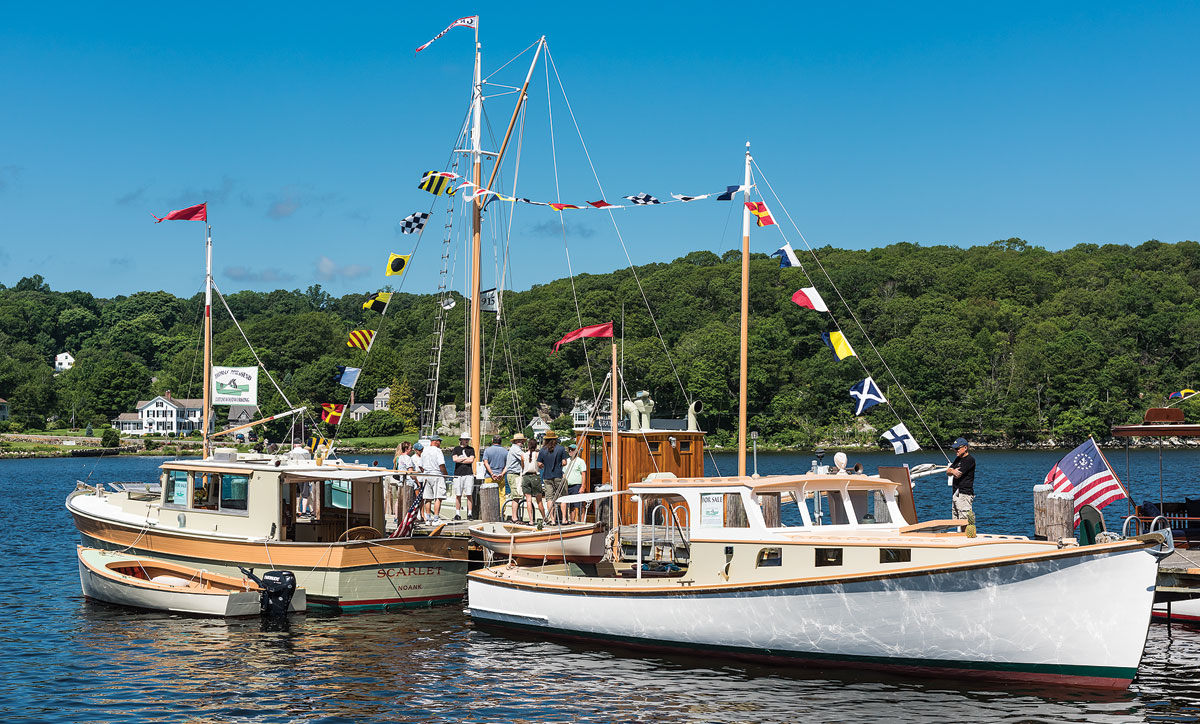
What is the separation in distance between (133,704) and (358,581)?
22.6 feet

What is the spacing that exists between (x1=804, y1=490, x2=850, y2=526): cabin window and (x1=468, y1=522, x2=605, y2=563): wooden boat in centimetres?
428

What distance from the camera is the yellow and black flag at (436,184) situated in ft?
101

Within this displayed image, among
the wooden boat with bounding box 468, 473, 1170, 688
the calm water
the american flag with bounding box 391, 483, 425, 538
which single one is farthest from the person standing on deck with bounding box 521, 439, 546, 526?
the wooden boat with bounding box 468, 473, 1170, 688

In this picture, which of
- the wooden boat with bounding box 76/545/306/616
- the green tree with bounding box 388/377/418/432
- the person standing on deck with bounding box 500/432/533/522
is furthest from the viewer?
the green tree with bounding box 388/377/418/432

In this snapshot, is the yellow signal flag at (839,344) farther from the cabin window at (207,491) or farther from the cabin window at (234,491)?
the cabin window at (207,491)

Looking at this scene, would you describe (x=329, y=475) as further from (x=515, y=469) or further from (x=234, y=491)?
(x=515, y=469)

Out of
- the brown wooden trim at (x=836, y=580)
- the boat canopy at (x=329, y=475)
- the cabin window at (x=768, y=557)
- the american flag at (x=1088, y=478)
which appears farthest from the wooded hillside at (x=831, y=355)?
the cabin window at (x=768, y=557)

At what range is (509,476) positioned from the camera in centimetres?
2781

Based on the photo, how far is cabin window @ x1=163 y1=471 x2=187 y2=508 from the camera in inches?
1000

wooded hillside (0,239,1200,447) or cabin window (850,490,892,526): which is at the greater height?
wooded hillside (0,239,1200,447)

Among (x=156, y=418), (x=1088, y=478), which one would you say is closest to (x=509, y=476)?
(x=1088, y=478)

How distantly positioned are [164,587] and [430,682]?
8625 millimetres

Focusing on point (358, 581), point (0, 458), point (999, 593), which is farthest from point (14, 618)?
point (0, 458)

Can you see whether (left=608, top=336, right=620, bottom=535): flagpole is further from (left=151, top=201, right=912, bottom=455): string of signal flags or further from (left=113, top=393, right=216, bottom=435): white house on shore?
(left=113, top=393, right=216, bottom=435): white house on shore
